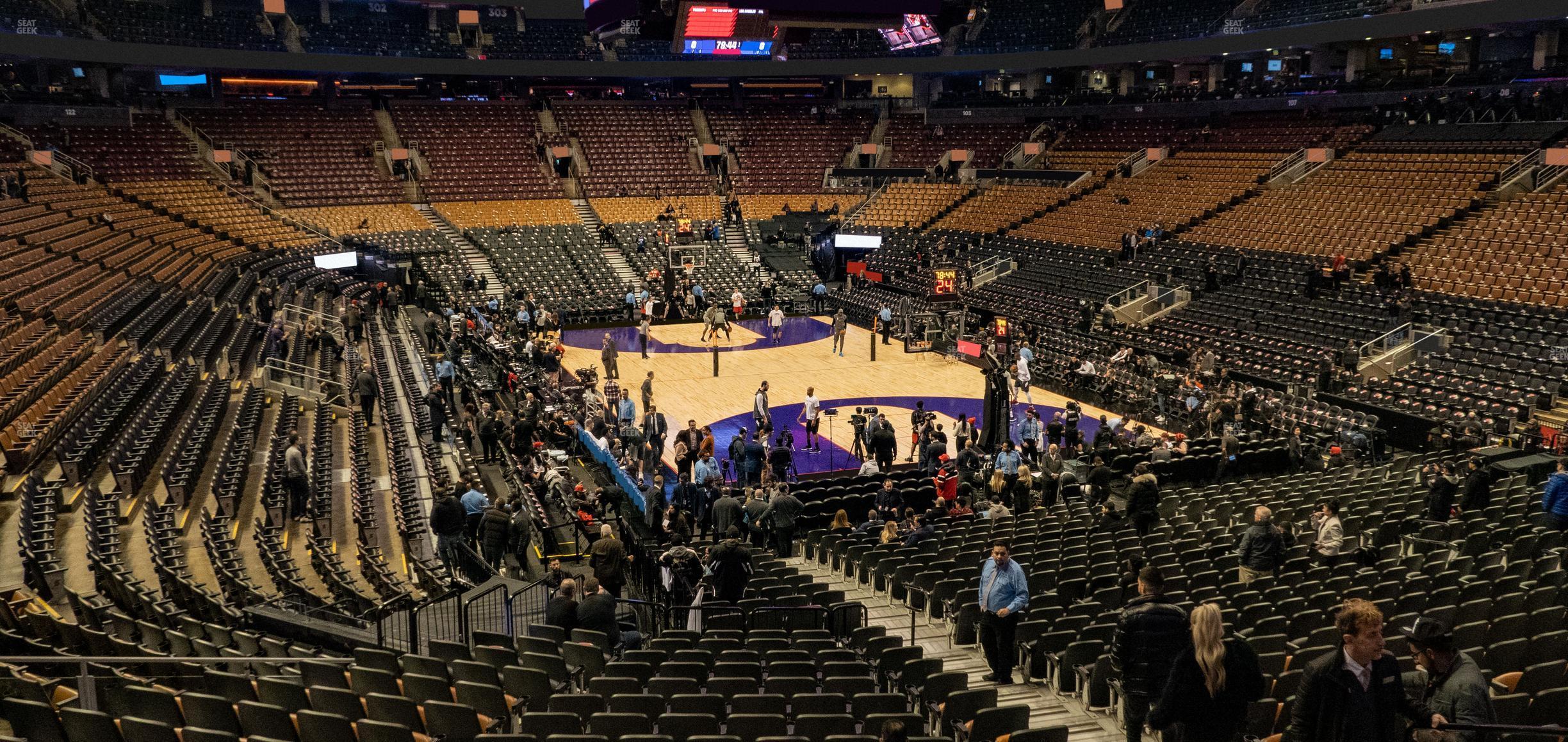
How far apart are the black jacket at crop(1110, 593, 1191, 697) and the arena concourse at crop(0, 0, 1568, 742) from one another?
0.9 inches

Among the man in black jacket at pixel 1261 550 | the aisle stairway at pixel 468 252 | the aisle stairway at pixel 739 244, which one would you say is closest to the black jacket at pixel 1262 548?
the man in black jacket at pixel 1261 550

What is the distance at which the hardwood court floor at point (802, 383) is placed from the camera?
23.1m

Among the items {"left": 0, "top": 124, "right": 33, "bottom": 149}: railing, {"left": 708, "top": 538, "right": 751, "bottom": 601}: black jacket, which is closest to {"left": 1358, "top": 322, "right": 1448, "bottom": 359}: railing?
{"left": 708, "top": 538, "right": 751, "bottom": 601}: black jacket

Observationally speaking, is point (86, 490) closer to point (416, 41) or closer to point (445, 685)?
point (445, 685)

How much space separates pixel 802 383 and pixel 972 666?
697 inches

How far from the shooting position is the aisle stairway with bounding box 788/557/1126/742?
317 inches

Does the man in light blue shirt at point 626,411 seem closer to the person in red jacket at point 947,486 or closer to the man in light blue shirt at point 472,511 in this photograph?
the person in red jacket at point 947,486

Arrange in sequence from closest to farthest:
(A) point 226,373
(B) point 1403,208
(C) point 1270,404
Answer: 1. (A) point 226,373
2. (C) point 1270,404
3. (B) point 1403,208

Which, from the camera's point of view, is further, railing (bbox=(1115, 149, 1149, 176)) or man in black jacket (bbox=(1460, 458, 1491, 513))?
railing (bbox=(1115, 149, 1149, 176))

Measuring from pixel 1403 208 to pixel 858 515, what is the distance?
2048 cm

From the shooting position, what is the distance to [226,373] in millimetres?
20000

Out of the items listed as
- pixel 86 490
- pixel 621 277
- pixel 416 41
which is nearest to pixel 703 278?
pixel 621 277

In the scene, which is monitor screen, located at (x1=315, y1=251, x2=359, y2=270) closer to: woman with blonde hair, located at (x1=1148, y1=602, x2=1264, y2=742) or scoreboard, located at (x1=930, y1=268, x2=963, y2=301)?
scoreboard, located at (x1=930, y1=268, x2=963, y2=301)

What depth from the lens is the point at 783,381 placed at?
27.2 m
